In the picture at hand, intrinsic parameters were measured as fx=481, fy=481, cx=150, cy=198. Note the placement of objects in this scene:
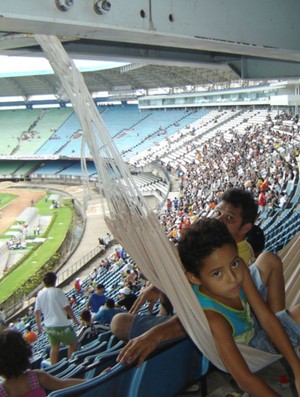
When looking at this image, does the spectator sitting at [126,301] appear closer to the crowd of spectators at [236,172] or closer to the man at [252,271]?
the man at [252,271]

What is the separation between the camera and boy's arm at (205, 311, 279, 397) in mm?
1788

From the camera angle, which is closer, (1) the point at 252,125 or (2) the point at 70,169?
(1) the point at 252,125

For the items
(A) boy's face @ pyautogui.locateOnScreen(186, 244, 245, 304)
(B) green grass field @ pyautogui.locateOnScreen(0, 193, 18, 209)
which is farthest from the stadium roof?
(B) green grass field @ pyautogui.locateOnScreen(0, 193, 18, 209)

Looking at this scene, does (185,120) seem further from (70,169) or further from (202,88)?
(70,169)

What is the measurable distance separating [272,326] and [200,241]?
1.61 feet

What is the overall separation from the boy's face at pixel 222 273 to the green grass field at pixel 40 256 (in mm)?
12346

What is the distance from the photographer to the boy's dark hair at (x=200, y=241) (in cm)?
189

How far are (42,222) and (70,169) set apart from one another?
564 inches

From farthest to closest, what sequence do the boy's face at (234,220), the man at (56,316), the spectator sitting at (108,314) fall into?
the spectator sitting at (108,314) → the man at (56,316) → the boy's face at (234,220)

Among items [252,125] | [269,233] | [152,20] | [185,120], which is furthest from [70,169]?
[152,20]

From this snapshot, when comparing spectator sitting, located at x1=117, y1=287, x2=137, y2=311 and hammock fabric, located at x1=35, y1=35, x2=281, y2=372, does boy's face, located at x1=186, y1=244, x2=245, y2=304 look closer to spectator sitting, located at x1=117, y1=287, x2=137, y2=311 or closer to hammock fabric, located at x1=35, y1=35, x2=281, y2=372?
hammock fabric, located at x1=35, y1=35, x2=281, y2=372

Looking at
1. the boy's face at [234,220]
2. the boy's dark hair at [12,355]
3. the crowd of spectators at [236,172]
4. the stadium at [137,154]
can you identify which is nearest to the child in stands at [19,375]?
the boy's dark hair at [12,355]

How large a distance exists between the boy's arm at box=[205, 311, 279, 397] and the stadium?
13.9 inches

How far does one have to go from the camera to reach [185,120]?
1368 inches
